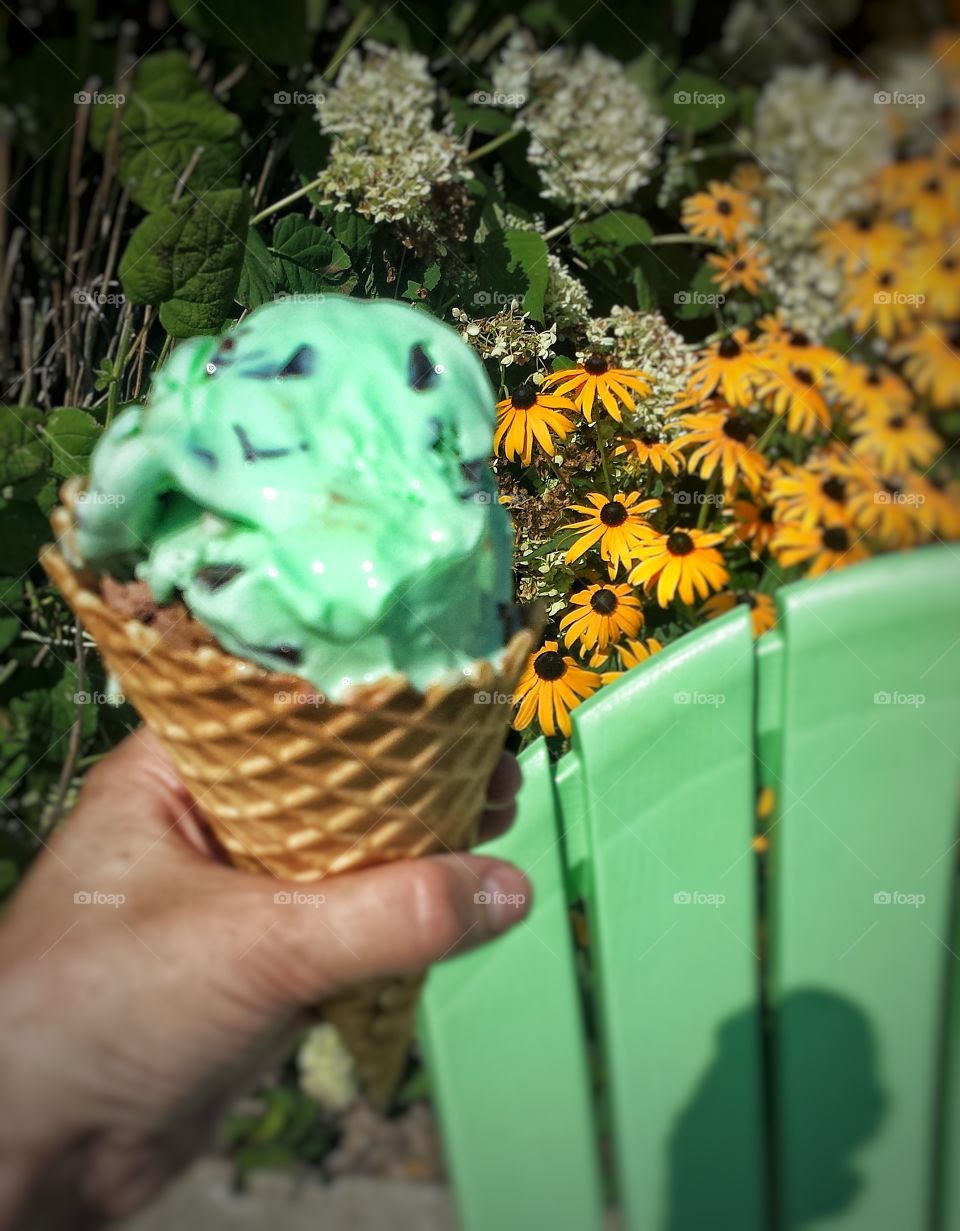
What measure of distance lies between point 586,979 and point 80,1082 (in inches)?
29.3

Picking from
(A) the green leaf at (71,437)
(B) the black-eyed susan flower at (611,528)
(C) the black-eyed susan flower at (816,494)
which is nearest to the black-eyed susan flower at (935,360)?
(C) the black-eyed susan flower at (816,494)

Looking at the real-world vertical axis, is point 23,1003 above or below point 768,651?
below

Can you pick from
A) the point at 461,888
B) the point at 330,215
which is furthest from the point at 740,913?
the point at 330,215

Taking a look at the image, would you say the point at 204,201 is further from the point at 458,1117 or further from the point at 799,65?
the point at 458,1117

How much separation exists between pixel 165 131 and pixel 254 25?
0.17 metres

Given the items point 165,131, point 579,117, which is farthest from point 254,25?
point 579,117

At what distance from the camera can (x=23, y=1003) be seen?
920mm

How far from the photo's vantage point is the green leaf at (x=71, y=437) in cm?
119

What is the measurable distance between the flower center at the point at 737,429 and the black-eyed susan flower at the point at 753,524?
0.09 metres

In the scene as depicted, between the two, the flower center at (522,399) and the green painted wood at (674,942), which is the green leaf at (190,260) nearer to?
the flower center at (522,399)

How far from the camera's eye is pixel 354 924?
896 millimetres

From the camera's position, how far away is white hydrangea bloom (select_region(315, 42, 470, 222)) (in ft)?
3.84

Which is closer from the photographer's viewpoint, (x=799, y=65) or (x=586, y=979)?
(x=799, y=65)

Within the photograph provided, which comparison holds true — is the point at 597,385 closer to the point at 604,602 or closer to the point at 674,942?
the point at 604,602
